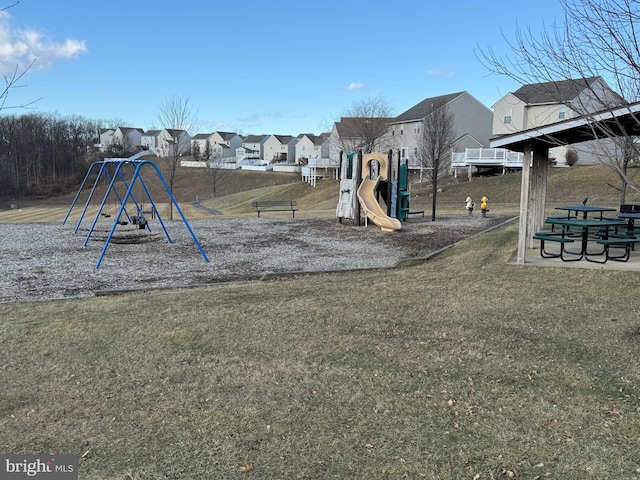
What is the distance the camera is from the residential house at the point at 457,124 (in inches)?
1842

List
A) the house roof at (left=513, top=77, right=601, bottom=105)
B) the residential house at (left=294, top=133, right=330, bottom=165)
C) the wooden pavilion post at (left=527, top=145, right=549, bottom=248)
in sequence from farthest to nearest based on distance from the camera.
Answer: the residential house at (left=294, top=133, right=330, bottom=165), the wooden pavilion post at (left=527, top=145, right=549, bottom=248), the house roof at (left=513, top=77, right=601, bottom=105)

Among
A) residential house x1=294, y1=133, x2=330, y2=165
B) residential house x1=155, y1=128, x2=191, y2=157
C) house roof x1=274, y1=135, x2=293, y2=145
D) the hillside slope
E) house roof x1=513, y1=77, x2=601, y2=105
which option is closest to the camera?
house roof x1=513, y1=77, x2=601, y2=105

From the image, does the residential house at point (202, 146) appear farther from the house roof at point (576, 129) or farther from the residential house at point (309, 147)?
the house roof at point (576, 129)

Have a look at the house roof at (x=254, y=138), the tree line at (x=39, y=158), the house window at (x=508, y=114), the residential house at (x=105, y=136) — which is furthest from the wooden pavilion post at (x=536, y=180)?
the residential house at (x=105, y=136)

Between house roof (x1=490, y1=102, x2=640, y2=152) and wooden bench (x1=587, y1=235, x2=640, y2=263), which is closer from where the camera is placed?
house roof (x1=490, y1=102, x2=640, y2=152)

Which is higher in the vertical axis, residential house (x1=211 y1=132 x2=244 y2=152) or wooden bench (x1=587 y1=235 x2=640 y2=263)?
residential house (x1=211 y1=132 x2=244 y2=152)

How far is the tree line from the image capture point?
65875 millimetres

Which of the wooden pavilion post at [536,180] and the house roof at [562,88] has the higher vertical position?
the house roof at [562,88]

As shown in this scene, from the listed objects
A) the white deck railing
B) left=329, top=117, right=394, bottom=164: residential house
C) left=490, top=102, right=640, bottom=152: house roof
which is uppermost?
left=329, top=117, right=394, bottom=164: residential house

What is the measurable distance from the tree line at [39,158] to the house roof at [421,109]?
48260 millimetres

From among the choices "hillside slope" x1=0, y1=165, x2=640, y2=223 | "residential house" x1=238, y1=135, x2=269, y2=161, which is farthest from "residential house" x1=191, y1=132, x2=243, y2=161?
"hillside slope" x1=0, y1=165, x2=640, y2=223

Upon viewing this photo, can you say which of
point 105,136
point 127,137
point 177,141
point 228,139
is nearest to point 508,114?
point 177,141

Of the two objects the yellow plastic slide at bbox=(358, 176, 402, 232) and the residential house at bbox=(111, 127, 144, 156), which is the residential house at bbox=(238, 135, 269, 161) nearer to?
the residential house at bbox=(111, 127, 144, 156)

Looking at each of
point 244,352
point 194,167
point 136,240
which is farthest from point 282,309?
point 194,167
